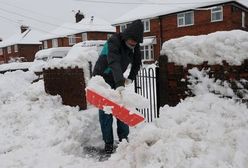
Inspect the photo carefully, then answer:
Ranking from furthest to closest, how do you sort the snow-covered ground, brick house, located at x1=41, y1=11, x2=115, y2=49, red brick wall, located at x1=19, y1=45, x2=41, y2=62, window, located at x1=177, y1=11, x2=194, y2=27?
1. red brick wall, located at x1=19, y1=45, x2=41, y2=62
2. brick house, located at x1=41, y1=11, x2=115, y2=49
3. window, located at x1=177, y1=11, x2=194, y2=27
4. the snow-covered ground

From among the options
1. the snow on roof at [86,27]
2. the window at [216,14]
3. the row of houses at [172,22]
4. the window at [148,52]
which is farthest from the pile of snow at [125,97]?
the snow on roof at [86,27]

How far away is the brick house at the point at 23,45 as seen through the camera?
5159 centimetres

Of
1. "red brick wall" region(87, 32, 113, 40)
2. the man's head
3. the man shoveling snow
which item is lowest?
the man shoveling snow

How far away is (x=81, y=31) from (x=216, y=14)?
19000 mm

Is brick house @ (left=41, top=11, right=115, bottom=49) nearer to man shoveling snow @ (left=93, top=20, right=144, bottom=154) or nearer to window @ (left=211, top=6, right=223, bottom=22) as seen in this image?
window @ (left=211, top=6, right=223, bottom=22)

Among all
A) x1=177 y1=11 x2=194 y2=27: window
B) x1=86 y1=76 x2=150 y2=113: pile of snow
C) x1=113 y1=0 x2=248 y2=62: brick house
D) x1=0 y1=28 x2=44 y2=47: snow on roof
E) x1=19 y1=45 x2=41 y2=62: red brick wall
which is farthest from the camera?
x1=0 y1=28 x2=44 y2=47: snow on roof

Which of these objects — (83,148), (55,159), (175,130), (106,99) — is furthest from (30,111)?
(175,130)

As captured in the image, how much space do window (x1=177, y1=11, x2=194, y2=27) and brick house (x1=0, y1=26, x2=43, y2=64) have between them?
29.7 metres

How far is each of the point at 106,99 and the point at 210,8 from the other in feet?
78.9

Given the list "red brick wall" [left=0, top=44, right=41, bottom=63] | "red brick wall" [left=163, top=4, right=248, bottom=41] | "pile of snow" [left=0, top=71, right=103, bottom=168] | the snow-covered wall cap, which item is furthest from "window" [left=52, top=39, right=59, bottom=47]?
the snow-covered wall cap

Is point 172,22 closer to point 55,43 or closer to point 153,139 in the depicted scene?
point 55,43

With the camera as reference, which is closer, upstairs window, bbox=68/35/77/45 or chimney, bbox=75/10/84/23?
upstairs window, bbox=68/35/77/45

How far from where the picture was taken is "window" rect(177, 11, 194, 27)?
89.8 ft

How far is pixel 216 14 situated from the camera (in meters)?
25.7
